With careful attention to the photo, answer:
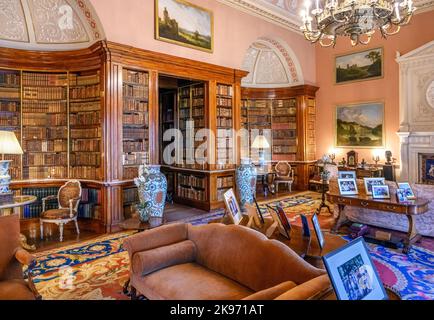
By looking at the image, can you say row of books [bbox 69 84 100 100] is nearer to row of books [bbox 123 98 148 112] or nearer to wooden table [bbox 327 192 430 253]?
row of books [bbox 123 98 148 112]

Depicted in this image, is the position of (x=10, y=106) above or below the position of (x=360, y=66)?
below

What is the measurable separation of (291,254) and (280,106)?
8200 millimetres

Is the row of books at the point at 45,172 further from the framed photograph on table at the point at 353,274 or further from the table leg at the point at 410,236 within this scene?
the table leg at the point at 410,236

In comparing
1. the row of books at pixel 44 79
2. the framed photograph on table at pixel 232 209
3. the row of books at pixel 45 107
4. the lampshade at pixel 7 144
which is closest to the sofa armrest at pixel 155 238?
the framed photograph on table at pixel 232 209

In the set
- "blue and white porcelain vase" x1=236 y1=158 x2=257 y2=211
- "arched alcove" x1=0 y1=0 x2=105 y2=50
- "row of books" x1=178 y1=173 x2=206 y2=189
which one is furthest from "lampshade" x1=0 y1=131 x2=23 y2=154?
"blue and white porcelain vase" x1=236 y1=158 x2=257 y2=211

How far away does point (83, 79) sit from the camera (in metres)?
5.55

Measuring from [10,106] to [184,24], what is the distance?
3.72 m

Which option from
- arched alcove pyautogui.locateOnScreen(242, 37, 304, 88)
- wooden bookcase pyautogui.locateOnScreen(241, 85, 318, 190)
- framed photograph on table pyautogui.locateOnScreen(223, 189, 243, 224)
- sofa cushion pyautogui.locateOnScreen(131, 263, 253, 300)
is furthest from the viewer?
wooden bookcase pyautogui.locateOnScreen(241, 85, 318, 190)

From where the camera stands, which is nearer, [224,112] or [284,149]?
[224,112]

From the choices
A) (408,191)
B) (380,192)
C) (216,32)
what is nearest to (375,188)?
(380,192)

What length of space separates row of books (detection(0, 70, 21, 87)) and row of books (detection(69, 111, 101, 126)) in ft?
3.70

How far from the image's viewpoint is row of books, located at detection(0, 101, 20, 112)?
5.38 m

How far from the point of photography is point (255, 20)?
7703 millimetres

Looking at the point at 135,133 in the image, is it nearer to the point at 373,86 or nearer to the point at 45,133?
the point at 45,133
